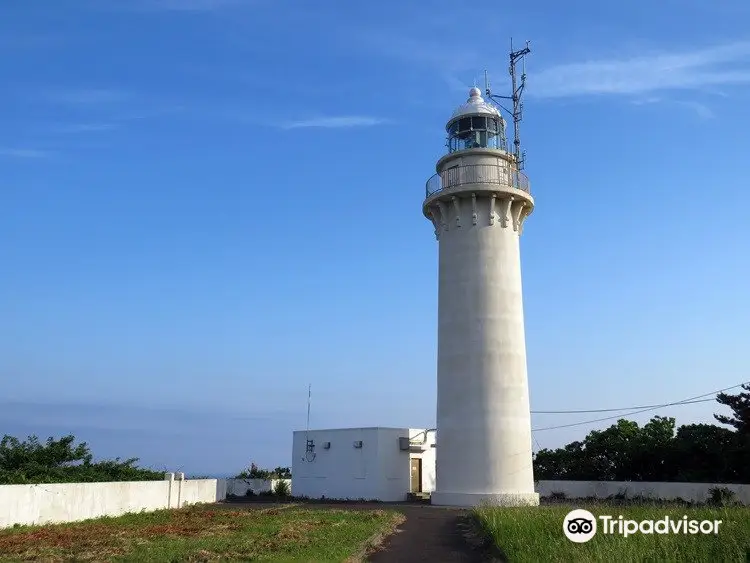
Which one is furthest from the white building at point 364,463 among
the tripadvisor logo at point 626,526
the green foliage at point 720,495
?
the tripadvisor logo at point 626,526

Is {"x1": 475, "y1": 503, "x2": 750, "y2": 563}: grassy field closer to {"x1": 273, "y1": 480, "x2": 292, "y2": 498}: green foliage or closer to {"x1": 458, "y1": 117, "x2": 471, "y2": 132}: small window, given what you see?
{"x1": 458, "y1": 117, "x2": 471, "y2": 132}: small window

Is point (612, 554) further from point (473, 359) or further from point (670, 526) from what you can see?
point (473, 359)

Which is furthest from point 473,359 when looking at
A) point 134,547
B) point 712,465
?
point 134,547

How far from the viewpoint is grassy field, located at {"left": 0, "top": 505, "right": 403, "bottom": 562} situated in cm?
1241

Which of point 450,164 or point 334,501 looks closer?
point 450,164

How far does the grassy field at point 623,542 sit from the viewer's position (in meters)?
10.5

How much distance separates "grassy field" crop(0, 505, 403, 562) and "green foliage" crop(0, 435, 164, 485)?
2.52 meters

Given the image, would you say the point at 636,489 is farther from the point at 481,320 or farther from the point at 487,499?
the point at 481,320

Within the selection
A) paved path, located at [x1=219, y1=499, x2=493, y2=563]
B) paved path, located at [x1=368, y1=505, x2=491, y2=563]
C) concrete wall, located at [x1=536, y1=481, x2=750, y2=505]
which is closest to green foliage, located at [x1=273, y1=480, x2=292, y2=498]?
concrete wall, located at [x1=536, y1=481, x2=750, y2=505]

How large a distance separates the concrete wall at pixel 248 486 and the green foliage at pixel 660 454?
44.5ft

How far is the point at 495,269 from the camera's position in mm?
26734

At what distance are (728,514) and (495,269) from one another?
1369 centimetres

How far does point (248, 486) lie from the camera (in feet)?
114

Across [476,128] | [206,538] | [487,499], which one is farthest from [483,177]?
[206,538]
